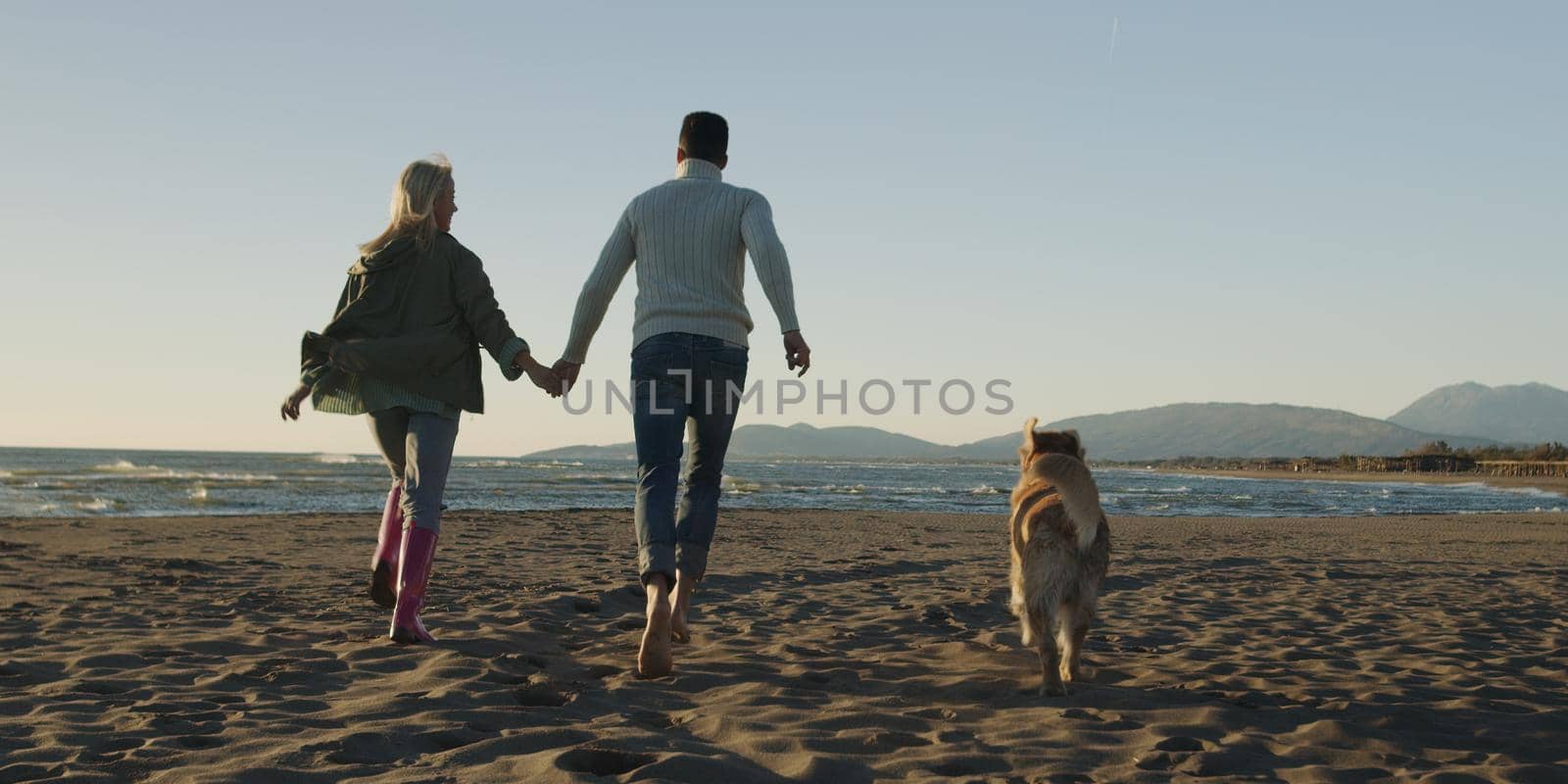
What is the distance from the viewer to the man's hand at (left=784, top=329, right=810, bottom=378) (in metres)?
4.09

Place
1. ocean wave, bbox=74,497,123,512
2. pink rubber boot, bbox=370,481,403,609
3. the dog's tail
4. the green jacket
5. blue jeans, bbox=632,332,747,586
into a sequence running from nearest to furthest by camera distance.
Answer: the dog's tail < blue jeans, bbox=632,332,747,586 < the green jacket < pink rubber boot, bbox=370,481,403,609 < ocean wave, bbox=74,497,123,512

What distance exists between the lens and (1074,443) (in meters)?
4.47

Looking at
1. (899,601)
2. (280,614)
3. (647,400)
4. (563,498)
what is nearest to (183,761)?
(647,400)

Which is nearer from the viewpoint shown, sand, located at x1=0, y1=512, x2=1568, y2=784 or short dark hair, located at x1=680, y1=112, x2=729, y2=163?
sand, located at x1=0, y1=512, x2=1568, y2=784

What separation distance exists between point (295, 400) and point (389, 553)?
2.78 ft

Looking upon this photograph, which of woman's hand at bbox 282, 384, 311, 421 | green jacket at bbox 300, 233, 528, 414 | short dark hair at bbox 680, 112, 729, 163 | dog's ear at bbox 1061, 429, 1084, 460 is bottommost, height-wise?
dog's ear at bbox 1061, 429, 1084, 460

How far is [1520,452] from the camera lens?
218 feet

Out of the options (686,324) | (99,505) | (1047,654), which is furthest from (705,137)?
(99,505)

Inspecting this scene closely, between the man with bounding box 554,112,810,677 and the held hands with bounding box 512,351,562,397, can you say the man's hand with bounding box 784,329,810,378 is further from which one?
the held hands with bounding box 512,351,562,397

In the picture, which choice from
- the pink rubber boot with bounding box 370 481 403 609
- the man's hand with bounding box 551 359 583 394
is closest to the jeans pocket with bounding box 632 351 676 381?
the man's hand with bounding box 551 359 583 394

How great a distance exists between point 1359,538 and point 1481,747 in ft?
38.4

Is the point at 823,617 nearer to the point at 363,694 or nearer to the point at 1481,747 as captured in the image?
the point at 363,694

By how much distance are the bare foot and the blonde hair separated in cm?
179

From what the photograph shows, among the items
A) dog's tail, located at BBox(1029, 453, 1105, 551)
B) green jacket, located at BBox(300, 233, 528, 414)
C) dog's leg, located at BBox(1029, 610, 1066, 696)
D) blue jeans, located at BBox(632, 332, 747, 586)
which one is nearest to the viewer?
dog's leg, located at BBox(1029, 610, 1066, 696)
